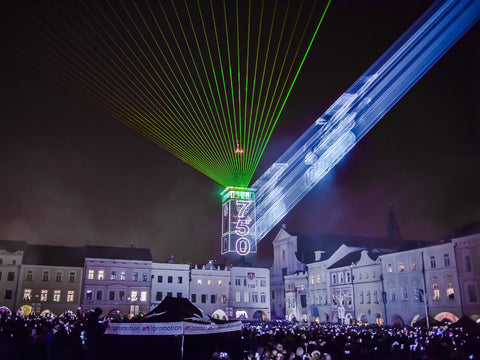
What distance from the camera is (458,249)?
151ft

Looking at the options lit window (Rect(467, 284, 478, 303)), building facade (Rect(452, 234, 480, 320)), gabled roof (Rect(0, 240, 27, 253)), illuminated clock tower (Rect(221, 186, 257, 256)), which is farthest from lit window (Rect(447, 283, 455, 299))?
gabled roof (Rect(0, 240, 27, 253))

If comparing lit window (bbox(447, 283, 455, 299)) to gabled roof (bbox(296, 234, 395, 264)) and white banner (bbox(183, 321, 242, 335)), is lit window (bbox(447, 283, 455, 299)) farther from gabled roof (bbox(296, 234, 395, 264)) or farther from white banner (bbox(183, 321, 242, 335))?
white banner (bbox(183, 321, 242, 335))

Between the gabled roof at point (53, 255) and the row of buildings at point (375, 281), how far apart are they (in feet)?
121

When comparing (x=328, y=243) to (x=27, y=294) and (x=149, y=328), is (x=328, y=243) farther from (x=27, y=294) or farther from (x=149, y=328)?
(x=149, y=328)

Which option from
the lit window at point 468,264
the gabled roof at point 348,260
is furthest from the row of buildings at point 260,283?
the gabled roof at point 348,260

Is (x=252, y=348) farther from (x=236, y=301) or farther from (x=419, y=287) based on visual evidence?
(x=236, y=301)

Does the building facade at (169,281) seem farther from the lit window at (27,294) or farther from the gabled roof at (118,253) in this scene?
the lit window at (27,294)

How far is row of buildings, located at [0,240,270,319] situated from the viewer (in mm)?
59438

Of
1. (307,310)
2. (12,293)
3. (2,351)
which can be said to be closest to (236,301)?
(307,310)

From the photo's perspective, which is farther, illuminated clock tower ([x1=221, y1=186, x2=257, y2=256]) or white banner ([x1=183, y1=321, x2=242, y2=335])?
illuminated clock tower ([x1=221, y1=186, x2=257, y2=256])

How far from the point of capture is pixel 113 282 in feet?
207

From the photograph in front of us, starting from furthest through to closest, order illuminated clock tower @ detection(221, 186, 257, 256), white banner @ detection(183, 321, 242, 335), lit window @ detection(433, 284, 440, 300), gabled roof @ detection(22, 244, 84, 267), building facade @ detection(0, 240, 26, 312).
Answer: illuminated clock tower @ detection(221, 186, 257, 256)
gabled roof @ detection(22, 244, 84, 267)
building facade @ detection(0, 240, 26, 312)
lit window @ detection(433, 284, 440, 300)
white banner @ detection(183, 321, 242, 335)

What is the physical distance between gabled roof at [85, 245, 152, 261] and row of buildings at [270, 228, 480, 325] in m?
27.7

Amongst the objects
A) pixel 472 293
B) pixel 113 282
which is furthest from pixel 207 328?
pixel 113 282
